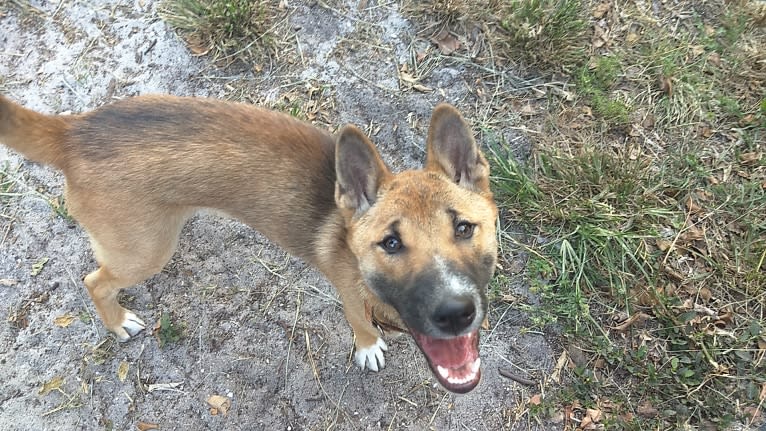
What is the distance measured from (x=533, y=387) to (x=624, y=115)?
2433 millimetres

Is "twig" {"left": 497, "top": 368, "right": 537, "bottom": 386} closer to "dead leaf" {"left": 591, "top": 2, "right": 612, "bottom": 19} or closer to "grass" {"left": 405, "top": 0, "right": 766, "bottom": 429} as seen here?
"grass" {"left": 405, "top": 0, "right": 766, "bottom": 429}

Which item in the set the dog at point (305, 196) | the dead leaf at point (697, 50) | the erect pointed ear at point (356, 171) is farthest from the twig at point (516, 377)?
the dead leaf at point (697, 50)

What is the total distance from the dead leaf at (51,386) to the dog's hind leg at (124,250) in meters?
0.54

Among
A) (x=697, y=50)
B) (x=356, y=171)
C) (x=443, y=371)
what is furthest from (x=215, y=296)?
(x=697, y=50)

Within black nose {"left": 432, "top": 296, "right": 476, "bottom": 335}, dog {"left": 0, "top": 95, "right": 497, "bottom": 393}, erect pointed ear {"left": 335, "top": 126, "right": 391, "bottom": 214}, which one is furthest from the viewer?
erect pointed ear {"left": 335, "top": 126, "right": 391, "bottom": 214}

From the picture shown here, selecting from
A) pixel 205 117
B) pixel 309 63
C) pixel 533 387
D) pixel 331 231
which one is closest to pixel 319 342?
pixel 331 231

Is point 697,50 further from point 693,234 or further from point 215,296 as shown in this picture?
point 215,296

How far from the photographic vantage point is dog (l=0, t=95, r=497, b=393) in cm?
→ 294

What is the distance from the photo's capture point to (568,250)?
427 centimetres

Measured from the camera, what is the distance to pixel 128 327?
4.30 meters

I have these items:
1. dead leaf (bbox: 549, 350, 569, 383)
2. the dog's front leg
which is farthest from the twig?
the dog's front leg

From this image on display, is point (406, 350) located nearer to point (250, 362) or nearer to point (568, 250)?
point (250, 362)

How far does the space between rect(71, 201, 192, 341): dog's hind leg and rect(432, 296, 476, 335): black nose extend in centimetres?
193

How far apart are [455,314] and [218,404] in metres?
2.40
